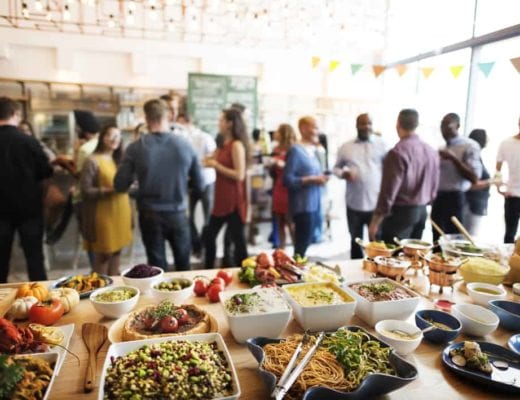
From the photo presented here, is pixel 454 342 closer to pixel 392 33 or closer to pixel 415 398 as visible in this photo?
pixel 415 398

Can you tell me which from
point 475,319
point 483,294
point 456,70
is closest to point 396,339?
point 475,319

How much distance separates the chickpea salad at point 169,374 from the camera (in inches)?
38.4

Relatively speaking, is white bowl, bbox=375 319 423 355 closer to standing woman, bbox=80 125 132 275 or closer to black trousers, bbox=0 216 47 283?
standing woman, bbox=80 125 132 275

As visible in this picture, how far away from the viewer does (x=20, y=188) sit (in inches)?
112

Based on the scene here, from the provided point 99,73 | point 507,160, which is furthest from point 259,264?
point 99,73

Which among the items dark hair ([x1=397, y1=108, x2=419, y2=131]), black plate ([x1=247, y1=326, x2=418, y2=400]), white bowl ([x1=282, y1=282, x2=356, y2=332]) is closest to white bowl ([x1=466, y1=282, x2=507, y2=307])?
white bowl ([x1=282, y1=282, x2=356, y2=332])

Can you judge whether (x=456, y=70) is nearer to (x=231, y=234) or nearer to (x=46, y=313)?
(x=231, y=234)

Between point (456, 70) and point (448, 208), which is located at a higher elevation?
point (456, 70)

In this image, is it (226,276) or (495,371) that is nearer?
(495,371)

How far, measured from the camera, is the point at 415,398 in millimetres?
1100

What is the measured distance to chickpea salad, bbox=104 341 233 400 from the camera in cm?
98

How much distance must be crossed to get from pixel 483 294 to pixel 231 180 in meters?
2.09

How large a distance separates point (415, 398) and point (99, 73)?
6010 millimetres

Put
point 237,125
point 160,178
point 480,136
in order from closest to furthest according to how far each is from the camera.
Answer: point 160,178 < point 237,125 < point 480,136
